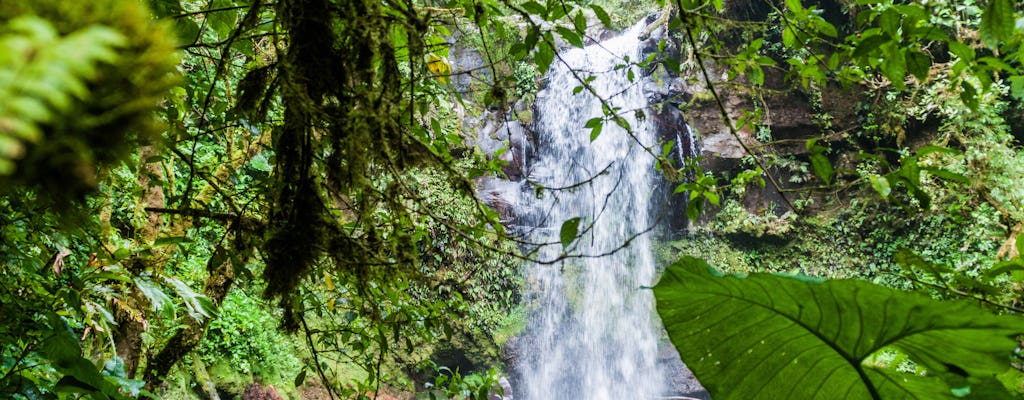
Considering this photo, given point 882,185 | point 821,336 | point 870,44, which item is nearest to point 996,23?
point 870,44

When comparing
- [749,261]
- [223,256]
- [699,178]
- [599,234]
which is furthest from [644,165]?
[223,256]

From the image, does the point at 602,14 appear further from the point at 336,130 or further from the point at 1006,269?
the point at 1006,269

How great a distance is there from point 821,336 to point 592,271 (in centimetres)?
710

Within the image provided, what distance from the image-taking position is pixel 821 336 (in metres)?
1.02

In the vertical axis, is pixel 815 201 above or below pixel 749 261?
above

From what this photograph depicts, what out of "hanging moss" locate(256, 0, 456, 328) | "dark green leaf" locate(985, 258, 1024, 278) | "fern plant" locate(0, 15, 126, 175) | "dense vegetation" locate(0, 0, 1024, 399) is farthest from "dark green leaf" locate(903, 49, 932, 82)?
"fern plant" locate(0, 15, 126, 175)

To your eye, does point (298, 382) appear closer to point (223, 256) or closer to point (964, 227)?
point (223, 256)

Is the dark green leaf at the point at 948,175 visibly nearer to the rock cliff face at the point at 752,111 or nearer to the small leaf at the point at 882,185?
the small leaf at the point at 882,185

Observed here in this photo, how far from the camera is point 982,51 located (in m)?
6.23

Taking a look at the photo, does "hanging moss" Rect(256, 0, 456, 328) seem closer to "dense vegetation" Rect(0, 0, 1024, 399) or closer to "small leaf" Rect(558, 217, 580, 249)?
"dense vegetation" Rect(0, 0, 1024, 399)

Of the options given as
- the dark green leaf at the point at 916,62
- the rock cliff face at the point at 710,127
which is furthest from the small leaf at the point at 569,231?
the rock cliff face at the point at 710,127

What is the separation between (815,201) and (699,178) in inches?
280

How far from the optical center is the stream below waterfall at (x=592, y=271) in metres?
7.45

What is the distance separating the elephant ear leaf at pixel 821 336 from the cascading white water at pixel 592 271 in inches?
232
